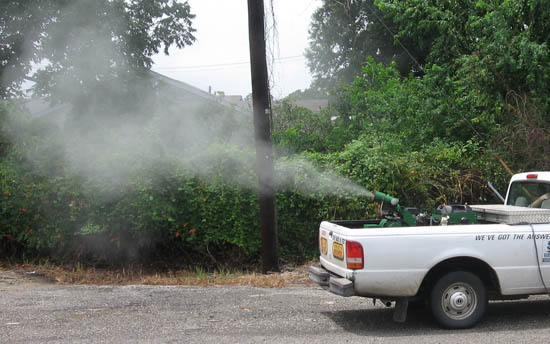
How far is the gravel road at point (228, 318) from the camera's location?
614 centimetres

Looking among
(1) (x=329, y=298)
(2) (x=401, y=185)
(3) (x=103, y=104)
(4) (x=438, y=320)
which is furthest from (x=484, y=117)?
(3) (x=103, y=104)

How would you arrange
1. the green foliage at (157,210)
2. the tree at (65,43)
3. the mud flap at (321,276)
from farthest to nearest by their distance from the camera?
1. the tree at (65,43)
2. the green foliage at (157,210)
3. the mud flap at (321,276)

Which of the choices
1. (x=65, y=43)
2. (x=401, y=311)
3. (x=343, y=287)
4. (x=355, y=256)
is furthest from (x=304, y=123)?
(x=343, y=287)

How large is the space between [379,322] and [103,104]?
1480 centimetres

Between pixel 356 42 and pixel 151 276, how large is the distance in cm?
2055

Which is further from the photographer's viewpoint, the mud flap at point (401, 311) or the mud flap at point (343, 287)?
the mud flap at point (401, 311)

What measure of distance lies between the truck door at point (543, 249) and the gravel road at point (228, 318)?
620 mm

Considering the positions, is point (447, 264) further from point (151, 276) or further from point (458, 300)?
point (151, 276)

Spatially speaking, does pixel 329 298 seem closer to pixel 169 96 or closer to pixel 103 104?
pixel 103 104

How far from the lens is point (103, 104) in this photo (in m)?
19.4

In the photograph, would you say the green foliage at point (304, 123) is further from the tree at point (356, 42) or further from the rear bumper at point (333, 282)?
the rear bumper at point (333, 282)

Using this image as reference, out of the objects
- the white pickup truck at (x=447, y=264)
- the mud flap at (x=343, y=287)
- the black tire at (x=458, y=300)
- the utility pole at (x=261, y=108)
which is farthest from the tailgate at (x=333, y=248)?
the utility pole at (x=261, y=108)

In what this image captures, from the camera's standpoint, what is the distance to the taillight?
19.7 feet

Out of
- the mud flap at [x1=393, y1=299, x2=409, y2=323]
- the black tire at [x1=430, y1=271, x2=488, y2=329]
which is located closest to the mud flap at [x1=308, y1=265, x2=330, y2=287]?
the mud flap at [x1=393, y1=299, x2=409, y2=323]
